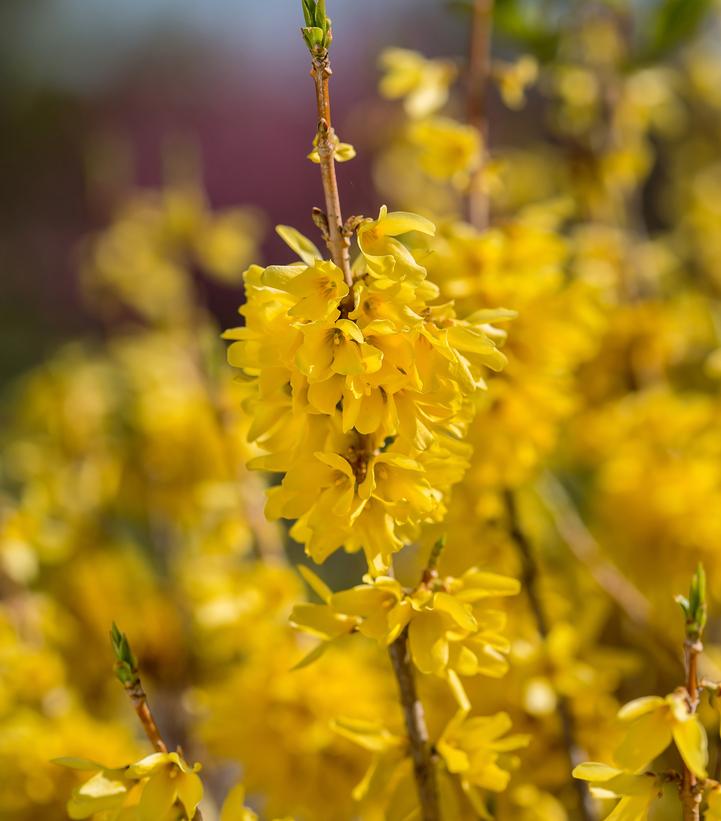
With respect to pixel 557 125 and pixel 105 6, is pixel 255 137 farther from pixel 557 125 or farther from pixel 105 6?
pixel 557 125

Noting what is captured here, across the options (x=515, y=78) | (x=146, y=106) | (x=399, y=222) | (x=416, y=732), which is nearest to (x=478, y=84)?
(x=515, y=78)

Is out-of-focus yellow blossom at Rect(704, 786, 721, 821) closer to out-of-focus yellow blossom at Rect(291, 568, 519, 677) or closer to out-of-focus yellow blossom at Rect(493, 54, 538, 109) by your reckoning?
out-of-focus yellow blossom at Rect(291, 568, 519, 677)

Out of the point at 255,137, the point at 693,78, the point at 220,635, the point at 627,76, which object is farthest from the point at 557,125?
the point at 255,137

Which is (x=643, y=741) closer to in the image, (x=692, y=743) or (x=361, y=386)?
(x=692, y=743)

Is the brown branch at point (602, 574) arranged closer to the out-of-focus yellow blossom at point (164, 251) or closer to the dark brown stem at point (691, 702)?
the dark brown stem at point (691, 702)

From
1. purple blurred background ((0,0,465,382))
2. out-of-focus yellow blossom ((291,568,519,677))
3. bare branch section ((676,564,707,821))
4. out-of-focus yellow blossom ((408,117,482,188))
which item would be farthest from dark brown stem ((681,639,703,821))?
purple blurred background ((0,0,465,382))
